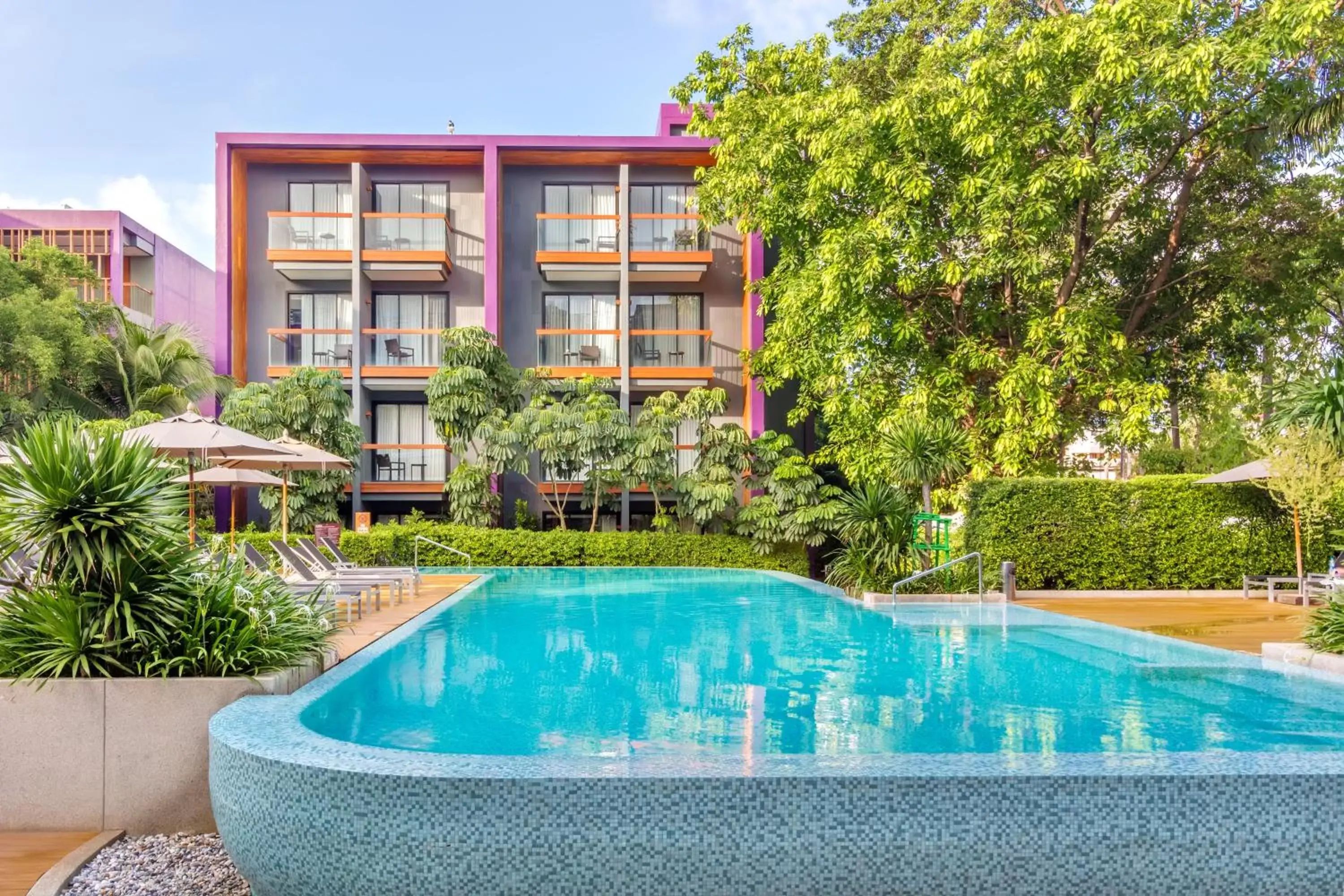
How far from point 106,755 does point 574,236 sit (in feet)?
64.6

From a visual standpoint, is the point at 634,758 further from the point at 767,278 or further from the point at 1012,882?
the point at 767,278

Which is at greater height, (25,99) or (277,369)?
(25,99)

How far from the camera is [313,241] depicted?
2264cm

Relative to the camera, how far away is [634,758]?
413 centimetres

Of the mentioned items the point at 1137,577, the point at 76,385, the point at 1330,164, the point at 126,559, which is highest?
the point at 1330,164

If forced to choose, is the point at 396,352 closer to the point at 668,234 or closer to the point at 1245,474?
the point at 668,234

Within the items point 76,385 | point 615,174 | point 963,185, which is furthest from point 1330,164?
point 76,385

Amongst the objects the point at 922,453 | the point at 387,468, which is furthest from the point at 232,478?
the point at 922,453

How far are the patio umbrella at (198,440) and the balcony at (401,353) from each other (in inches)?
416

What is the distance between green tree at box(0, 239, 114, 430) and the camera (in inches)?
840

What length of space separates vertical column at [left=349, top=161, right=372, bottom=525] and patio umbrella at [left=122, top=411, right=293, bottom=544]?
1034 centimetres

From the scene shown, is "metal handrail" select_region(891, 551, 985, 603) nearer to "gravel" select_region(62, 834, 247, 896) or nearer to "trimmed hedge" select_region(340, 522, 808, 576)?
"trimmed hedge" select_region(340, 522, 808, 576)


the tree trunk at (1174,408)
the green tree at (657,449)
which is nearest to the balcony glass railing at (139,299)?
the green tree at (657,449)

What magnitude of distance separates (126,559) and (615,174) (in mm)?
20218
